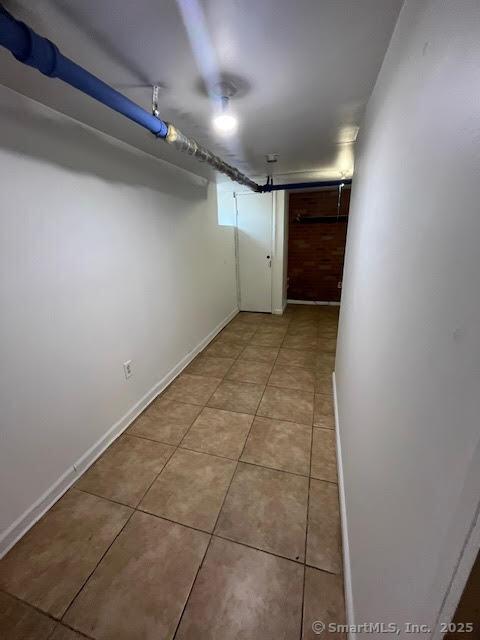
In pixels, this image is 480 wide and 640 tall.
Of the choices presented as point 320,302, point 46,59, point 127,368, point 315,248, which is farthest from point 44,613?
point 315,248

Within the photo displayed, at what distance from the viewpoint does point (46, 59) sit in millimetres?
828

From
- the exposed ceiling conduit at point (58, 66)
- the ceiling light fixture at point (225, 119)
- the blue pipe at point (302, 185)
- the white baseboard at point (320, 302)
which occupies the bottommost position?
the white baseboard at point (320, 302)

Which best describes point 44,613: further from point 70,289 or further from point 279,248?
point 279,248

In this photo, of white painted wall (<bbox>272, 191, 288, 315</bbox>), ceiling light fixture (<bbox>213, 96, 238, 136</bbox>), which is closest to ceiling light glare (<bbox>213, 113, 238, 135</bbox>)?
ceiling light fixture (<bbox>213, 96, 238, 136</bbox>)

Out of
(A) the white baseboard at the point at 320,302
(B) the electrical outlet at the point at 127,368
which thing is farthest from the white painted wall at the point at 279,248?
(B) the electrical outlet at the point at 127,368

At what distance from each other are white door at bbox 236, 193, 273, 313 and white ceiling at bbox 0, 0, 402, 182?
2.19 metres

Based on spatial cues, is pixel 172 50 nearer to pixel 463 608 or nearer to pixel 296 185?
pixel 463 608

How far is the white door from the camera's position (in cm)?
396

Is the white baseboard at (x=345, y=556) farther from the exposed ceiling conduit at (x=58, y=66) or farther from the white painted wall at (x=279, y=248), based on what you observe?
the white painted wall at (x=279, y=248)

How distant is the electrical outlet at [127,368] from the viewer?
199 cm

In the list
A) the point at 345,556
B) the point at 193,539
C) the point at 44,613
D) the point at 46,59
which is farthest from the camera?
the point at 193,539

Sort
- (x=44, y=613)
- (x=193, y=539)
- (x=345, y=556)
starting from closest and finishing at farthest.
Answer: (x=44, y=613) → (x=345, y=556) → (x=193, y=539)

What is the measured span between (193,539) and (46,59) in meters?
2.02

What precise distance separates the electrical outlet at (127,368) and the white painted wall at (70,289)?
0.17 ft
